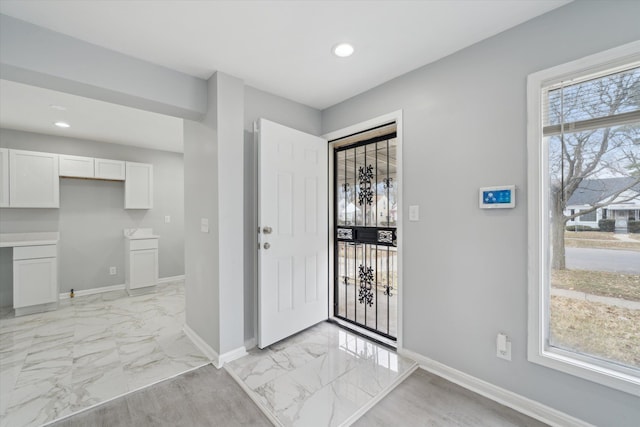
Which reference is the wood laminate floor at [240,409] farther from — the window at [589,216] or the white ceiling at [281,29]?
the white ceiling at [281,29]

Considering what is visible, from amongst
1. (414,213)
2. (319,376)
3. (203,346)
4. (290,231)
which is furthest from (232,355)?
(414,213)

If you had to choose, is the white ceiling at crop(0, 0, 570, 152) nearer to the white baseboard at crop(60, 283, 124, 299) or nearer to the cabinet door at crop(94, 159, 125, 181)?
the cabinet door at crop(94, 159, 125, 181)

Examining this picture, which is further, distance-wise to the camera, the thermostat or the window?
the thermostat


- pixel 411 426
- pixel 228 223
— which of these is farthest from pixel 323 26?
pixel 411 426

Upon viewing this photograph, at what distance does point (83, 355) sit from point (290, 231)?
211 centimetres

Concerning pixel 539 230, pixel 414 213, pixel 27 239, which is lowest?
pixel 27 239

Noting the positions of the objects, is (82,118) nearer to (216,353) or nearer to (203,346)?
(203,346)

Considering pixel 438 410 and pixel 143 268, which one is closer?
pixel 438 410

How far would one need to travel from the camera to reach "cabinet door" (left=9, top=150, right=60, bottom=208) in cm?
349

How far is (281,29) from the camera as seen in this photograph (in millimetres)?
1737

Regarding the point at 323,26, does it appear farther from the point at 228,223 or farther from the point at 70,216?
the point at 70,216

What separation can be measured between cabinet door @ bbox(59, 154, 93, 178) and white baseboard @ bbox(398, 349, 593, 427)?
195 inches

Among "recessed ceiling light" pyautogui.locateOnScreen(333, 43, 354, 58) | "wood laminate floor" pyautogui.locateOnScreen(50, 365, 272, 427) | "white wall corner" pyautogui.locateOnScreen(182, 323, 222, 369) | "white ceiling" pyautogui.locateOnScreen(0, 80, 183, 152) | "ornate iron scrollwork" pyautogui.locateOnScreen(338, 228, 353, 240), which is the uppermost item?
"recessed ceiling light" pyautogui.locateOnScreen(333, 43, 354, 58)

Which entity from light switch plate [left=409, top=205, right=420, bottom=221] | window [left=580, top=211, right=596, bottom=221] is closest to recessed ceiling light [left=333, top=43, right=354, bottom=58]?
light switch plate [left=409, top=205, right=420, bottom=221]
